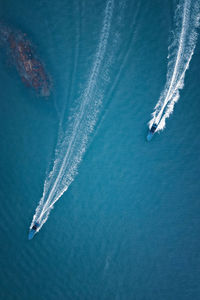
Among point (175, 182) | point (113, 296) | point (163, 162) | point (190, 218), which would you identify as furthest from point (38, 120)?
point (113, 296)

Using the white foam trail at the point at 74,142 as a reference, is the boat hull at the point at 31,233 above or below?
below

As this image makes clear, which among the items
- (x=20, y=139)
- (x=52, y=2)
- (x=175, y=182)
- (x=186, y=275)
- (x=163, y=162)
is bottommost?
(x=186, y=275)

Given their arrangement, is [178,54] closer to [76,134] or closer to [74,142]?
[76,134]

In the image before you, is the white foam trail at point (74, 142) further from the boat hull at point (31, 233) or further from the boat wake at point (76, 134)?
the boat hull at point (31, 233)

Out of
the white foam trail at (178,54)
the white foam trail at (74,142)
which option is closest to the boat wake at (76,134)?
the white foam trail at (74,142)

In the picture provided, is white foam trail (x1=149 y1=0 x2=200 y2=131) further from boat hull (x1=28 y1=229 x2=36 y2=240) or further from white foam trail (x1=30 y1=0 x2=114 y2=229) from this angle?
boat hull (x1=28 y1=229 x2=36 y2=240)

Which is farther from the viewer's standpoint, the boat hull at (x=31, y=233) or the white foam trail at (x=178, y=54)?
the boat hull at (x=31, y=233)

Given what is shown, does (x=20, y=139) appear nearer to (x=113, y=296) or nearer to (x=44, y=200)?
(x=44, y=200)
